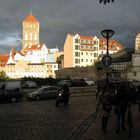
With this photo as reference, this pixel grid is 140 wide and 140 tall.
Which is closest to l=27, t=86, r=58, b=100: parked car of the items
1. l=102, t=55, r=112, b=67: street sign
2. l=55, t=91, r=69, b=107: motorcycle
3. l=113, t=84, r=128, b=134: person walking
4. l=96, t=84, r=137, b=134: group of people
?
l=55, t=91, r=69, b=107: motorcycle

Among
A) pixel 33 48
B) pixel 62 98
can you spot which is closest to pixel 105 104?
pixel 62 98

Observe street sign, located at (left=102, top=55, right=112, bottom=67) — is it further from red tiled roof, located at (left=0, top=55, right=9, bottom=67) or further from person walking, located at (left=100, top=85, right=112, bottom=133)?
red tiled roof, located at (left=0, top=55, right=9, bottom=67)

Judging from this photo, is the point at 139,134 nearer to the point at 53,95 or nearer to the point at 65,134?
the point at 65,134

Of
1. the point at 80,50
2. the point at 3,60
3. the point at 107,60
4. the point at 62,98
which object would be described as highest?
the point at 80,50

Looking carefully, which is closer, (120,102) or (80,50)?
(120,102)

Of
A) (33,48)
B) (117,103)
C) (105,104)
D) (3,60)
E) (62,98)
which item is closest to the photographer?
(117,103)

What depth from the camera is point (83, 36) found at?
484ft

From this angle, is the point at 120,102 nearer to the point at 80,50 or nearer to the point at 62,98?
the point at 62,98

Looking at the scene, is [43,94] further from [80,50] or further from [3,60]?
[3,60]

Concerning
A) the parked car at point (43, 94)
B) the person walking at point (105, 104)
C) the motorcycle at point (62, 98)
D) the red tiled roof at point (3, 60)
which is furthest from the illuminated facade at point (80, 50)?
the person walking at point (105, 104)

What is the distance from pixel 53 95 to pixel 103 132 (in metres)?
25.8

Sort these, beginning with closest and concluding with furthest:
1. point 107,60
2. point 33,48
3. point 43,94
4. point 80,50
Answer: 1. point 107,60
2. point 43,94
3. point 80,50
4. point 33,48

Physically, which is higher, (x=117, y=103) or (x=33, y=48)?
(x=33, y=48)

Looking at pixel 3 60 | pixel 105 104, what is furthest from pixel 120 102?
pixel 3 60
